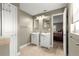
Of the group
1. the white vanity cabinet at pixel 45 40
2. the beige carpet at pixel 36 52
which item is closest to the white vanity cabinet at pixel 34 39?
the white vanity cabinet at pixel 45 40

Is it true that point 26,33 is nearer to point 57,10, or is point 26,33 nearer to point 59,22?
point 57,10

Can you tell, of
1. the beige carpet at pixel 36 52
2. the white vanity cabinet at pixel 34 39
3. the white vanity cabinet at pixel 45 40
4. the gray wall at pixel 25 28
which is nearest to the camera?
the beige carpet at pixel 36 52

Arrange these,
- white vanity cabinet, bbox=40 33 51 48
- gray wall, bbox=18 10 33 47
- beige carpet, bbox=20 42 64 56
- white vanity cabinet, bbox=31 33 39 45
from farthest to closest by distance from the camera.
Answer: white vanity cabinet, bbox=40 33 51 48, white vanity cabinet, bbox=31 33 39 45, gray wall, bbox=18 10 33 47, beige carpet, bbox=20 42 64 56

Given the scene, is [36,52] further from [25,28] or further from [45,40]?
[45,40]

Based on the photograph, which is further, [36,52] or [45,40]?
[45,40]

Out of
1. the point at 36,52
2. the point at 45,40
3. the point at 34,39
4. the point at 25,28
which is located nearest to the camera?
the point at 36,52

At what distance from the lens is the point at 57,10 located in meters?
3.45

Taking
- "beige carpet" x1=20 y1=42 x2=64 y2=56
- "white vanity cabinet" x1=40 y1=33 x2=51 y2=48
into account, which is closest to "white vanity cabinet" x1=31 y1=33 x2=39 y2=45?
"white vanity cabinet" x1=40 y1=33 x2=51 y2=48

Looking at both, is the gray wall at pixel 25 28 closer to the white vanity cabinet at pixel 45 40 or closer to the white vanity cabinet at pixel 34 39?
the white vanity cabinet at pixel 34 39

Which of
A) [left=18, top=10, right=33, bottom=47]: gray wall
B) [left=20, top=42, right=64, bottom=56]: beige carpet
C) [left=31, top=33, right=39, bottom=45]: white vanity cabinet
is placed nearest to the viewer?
[left=20, top=42, right=64, bottom=56]: beige carpet

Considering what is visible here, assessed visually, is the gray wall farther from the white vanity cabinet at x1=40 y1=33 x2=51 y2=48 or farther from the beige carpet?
the white vanity cabinet at x1=40 y1=33 x2=51 y2=48

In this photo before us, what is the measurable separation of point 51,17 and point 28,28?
4.35ft

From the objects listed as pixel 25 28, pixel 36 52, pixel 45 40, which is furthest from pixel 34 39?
pixel 36 52

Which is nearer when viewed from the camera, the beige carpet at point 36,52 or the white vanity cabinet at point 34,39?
the beige carpet at point 36,52
